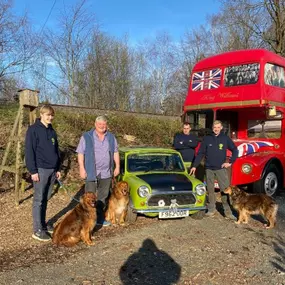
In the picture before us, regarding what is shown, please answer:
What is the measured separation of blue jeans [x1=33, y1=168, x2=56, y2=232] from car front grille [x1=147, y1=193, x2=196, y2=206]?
1847 mm

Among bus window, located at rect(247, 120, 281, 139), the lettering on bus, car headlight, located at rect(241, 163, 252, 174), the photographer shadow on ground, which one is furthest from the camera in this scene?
bus window, located at rect(247, 120, 281, 139)

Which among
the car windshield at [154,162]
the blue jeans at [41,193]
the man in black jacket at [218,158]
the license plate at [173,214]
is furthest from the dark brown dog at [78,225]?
the man in black jacket at [218,158]

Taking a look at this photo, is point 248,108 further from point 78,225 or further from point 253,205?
point 78,225

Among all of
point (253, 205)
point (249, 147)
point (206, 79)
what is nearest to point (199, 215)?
point (253, 205)

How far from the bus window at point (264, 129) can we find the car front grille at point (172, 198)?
4.39 metres

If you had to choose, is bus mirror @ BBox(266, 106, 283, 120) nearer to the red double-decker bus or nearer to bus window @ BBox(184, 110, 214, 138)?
the red double-decker bus

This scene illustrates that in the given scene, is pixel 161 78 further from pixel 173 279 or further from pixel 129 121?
pixel 173 279

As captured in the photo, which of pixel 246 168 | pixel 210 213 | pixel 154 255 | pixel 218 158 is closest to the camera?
pixel 154 255

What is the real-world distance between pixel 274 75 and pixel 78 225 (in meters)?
7.06

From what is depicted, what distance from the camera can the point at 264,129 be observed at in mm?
10008

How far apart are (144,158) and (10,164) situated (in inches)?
172

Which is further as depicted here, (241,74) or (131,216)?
(241,74)

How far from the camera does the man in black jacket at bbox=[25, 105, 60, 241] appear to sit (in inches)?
211

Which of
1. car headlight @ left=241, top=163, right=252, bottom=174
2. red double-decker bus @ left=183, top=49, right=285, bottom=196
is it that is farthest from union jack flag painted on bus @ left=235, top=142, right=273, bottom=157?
car headlight @ left=241, top=163, right=252, bottom=174
